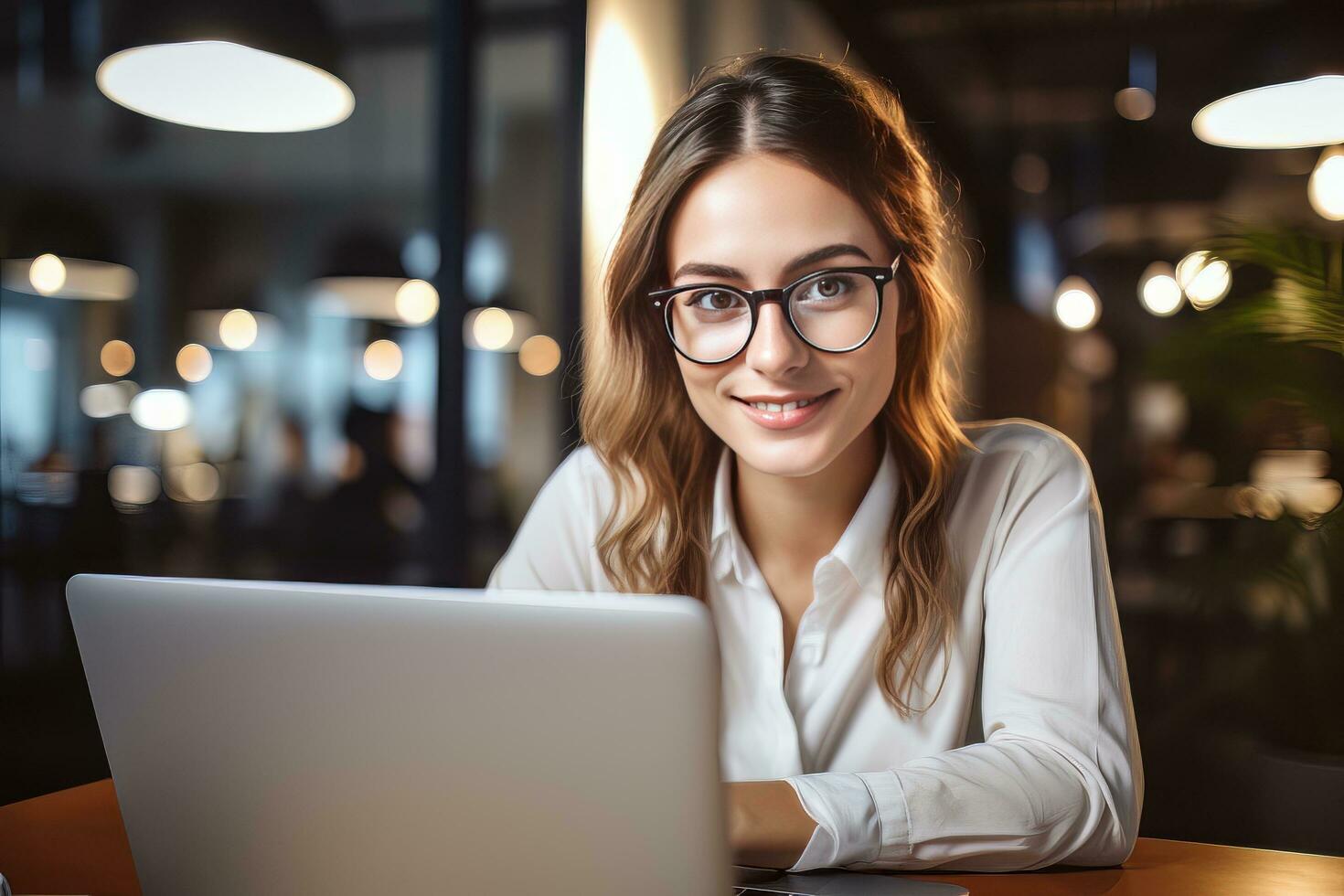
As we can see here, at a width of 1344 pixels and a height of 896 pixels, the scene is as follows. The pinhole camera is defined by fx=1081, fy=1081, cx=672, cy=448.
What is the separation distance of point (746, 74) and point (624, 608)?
114 cm

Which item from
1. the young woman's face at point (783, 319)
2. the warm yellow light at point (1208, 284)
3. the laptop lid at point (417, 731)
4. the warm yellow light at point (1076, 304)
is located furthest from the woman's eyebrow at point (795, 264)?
the warm yellow light at point (1076, 304)

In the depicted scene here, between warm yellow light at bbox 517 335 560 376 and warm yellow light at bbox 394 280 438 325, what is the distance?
0.36 metres

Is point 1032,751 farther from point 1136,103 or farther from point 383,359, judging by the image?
point 1136,103

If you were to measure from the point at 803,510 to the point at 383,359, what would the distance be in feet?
7.52

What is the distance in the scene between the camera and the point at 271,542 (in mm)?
3117

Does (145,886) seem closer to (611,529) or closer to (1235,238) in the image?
(611,529)

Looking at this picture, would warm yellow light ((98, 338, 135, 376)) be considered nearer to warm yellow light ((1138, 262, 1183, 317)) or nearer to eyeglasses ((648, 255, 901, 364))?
eyeglasses ((648, 255, 901, 364))

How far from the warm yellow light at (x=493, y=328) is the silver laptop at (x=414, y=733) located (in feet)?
9.66

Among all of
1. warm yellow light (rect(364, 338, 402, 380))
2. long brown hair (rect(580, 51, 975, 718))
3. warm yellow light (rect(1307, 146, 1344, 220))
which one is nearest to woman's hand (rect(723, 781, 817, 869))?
long brown hair (rect(580, 51, 975, 718))

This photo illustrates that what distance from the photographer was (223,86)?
6.86ft

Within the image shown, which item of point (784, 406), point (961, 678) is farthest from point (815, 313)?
point (961, 678)

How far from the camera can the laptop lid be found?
0.60 metres

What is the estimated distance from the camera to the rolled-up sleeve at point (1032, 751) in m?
0.99

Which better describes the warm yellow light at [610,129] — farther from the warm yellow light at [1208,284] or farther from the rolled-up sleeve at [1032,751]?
the rolled-up sleeve at [1032,751]
